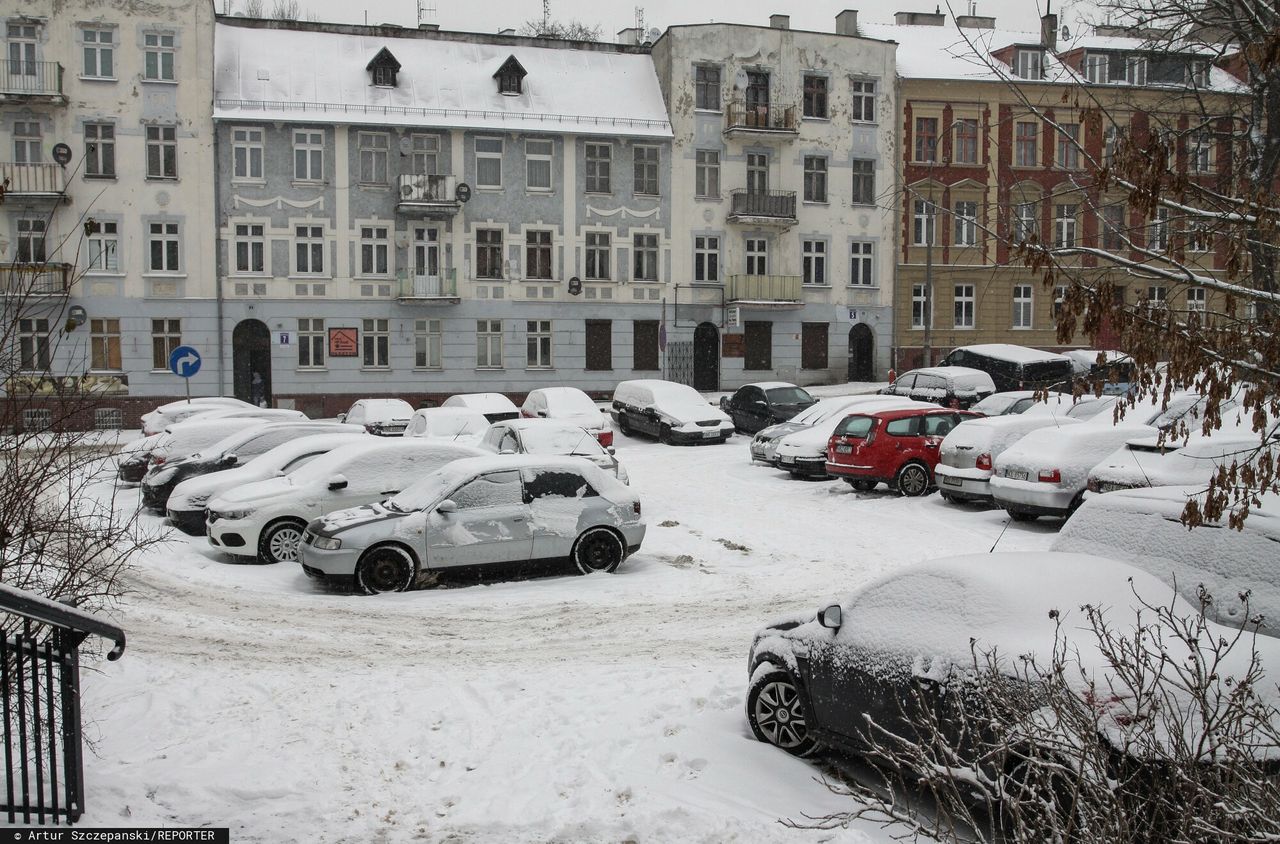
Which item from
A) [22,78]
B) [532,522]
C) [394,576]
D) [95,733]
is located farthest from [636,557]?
[22,78]

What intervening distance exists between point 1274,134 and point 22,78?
1422 inches

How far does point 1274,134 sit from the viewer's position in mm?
12617

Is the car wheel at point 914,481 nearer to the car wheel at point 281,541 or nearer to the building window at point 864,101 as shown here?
the car wheel at point 281,541

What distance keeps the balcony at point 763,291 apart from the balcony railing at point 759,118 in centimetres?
533

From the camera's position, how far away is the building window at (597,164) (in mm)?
41188

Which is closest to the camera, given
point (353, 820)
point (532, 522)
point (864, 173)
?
point (353, 820)

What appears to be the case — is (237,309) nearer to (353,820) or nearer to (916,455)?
(916,455)

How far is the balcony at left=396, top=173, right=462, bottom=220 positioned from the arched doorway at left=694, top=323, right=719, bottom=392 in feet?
32.7

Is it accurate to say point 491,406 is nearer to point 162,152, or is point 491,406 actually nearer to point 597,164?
point 597,164

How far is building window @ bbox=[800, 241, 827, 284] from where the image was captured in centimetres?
4350

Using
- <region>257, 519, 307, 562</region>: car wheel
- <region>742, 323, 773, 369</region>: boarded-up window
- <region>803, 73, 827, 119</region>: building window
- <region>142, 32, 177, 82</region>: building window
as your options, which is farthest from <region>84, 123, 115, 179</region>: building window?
<region>257, 519, 307, 562</region>: car wheel

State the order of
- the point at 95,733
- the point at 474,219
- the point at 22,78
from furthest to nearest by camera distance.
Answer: the point at 474,219 → the point at 22,78 → the point at 95,733

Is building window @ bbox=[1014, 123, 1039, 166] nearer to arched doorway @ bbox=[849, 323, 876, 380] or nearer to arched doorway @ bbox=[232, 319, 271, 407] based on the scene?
arched doorway @ bbox=[849, 323, 876, 380]

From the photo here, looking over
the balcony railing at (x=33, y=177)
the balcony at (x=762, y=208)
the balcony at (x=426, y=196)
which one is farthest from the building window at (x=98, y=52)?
the balcony at (x=762, y=208)
